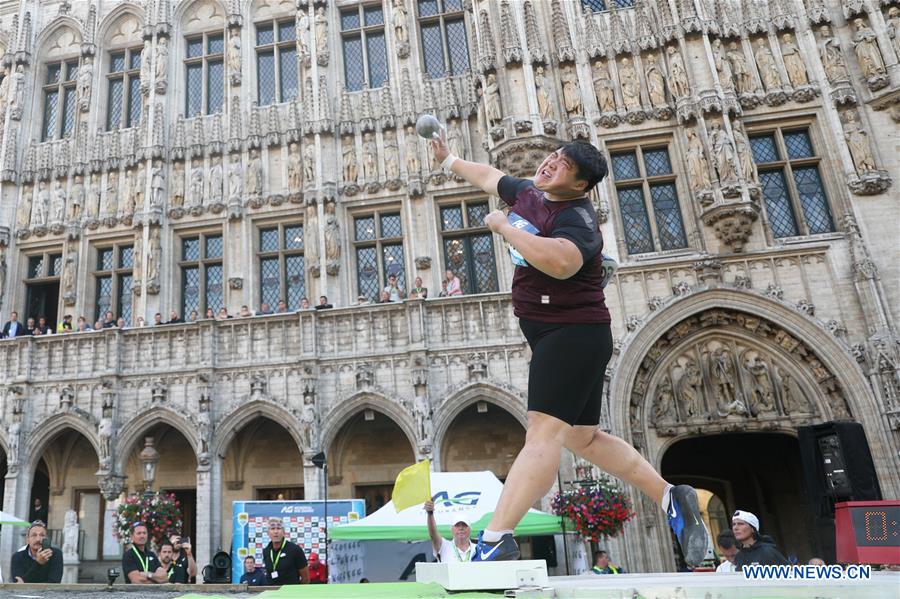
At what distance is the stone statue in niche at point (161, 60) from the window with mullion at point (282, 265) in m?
5.26

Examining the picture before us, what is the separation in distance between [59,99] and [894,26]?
21.3 metres

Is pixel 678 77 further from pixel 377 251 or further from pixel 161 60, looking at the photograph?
pixel 161 60

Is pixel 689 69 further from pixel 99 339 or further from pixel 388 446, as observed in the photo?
pixel 99 339

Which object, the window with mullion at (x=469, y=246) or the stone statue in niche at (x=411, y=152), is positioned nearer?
the window with mullion at (x=469, y=246)

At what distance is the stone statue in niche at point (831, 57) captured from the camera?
46.7 ft

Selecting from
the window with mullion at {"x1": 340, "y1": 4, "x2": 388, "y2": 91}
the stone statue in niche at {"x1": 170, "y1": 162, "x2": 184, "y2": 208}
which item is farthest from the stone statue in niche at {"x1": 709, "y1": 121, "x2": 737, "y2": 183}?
the stone statue in niche at {"x1": 170, "y1": 162, "x2": 184, "y2": 208}

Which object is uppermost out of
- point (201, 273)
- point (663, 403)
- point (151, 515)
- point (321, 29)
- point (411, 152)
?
point (321, 29)

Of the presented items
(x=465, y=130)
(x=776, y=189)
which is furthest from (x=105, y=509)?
(x=776, y=189)

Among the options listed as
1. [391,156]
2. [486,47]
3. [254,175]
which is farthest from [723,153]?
[254,175]

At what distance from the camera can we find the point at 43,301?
59.1 ft

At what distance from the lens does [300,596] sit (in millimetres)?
2006

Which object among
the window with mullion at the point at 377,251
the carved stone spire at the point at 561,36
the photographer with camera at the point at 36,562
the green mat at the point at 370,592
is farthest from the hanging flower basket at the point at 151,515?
the carved stone spire at the point at 561,36

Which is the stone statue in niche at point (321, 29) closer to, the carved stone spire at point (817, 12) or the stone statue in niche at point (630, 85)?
the stone statue in niche at point (630, 85)

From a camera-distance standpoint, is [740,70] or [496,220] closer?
[496,220]
